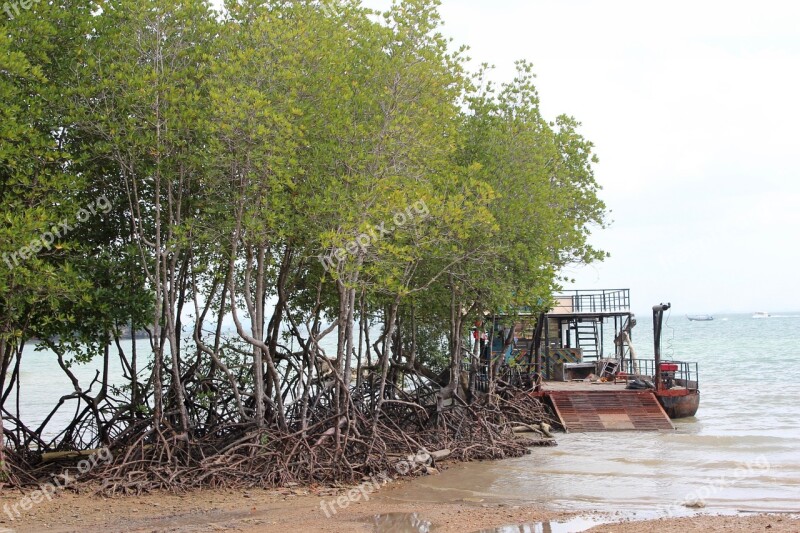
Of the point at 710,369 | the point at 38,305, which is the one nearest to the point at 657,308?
the point at 38,305

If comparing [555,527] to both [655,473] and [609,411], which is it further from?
[609,411]

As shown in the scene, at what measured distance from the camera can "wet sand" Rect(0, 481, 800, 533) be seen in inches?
480

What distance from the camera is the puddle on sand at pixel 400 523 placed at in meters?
12.5

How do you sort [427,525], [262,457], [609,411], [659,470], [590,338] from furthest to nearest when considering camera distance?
[590,338] → [609,411] → [659,470] → [262,457] → [427,525]

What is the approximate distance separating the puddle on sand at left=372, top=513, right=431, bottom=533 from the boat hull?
1573 centimetres

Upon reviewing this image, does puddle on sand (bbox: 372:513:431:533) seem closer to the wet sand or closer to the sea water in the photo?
the wet sand

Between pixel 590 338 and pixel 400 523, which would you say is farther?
pixel 590 338

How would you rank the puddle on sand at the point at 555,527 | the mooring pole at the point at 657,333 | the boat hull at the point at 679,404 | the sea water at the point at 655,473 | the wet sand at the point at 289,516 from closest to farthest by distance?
the wet sand at the point at 289,516 < the puddle on sand at the point at 555,527 < the sea water at the point at 655,473 < the mooring pole at the point at 657,333 < the boat hull at the point at 679,404

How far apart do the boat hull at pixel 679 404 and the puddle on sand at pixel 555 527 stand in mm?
14674

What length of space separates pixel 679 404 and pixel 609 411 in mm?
4078

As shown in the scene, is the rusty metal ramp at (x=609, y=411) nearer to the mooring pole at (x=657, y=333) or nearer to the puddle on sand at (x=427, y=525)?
the mooring pole at (x=657, y=333)

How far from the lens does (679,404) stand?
2767cm

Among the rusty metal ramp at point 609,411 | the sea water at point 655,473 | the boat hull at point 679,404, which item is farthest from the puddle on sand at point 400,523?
the boat hull at point 679,404

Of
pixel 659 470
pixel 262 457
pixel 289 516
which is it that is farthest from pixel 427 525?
pixel 659 470
